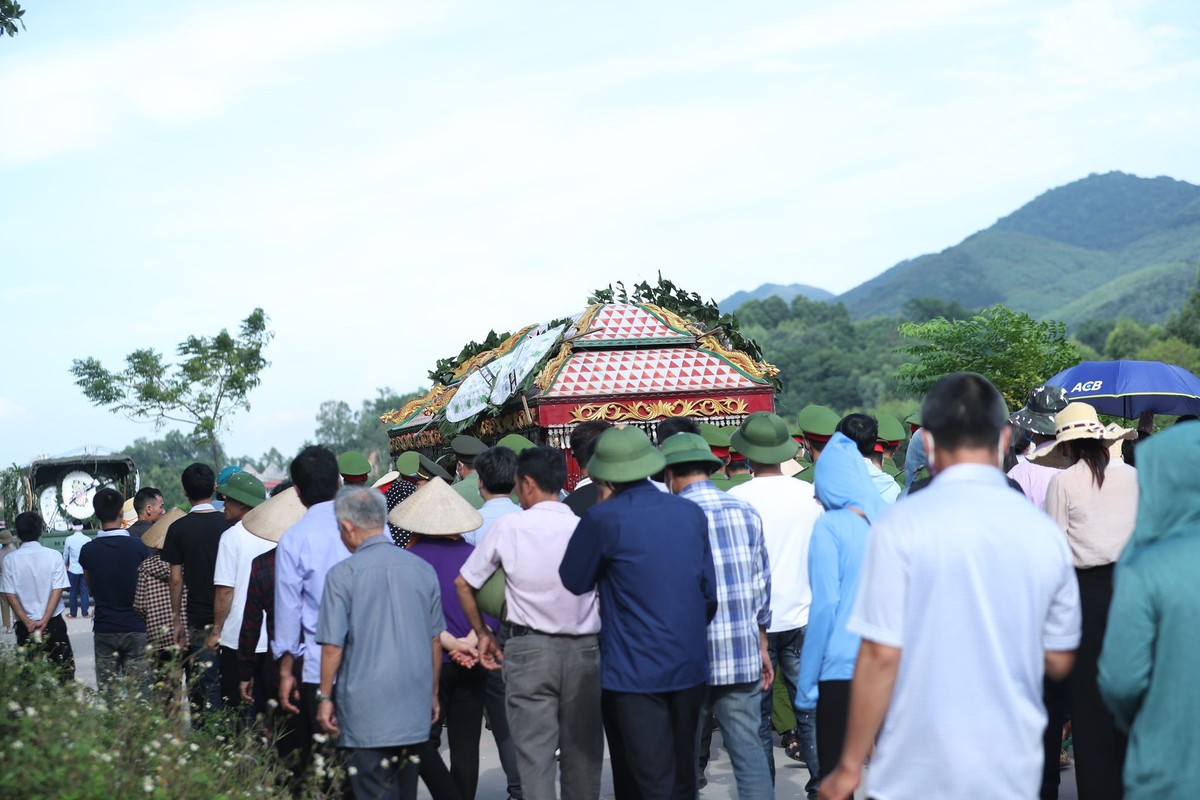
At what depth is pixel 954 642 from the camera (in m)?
3.31

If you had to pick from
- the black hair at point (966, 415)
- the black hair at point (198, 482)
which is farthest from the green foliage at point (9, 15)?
the black hair at point (966, 415)

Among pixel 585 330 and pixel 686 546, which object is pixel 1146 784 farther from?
pixel 585 330

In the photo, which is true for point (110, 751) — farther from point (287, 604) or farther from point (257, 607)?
point (257, 607)

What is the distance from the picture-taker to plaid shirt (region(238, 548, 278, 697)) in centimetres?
646

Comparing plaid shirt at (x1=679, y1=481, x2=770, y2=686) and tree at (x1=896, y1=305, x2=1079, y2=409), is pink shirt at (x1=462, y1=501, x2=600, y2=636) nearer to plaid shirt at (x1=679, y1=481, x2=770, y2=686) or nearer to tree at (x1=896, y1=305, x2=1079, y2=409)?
plaid shirt at (x1=679, y1=481, x2=770, y2=686)

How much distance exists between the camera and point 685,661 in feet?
17.7

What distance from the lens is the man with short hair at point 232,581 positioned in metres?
7.16

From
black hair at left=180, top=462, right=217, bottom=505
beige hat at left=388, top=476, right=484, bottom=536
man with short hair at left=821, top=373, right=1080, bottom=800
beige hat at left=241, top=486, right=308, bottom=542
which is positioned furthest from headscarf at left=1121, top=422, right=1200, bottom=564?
black hair at left=180, top=462, right=217, bottom=505

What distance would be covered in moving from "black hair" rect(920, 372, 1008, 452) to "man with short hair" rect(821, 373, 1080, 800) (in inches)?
5.4

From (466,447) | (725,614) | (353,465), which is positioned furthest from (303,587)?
(466,447)

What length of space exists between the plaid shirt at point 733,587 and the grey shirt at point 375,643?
51.1 inches

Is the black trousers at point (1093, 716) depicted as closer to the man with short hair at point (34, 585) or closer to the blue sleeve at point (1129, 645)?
the blue sleeve at point (1129, 645)

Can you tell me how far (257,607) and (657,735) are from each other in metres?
2.24

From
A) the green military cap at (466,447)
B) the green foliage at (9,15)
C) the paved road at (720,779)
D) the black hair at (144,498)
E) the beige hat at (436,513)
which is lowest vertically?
the paved road at (720,779)
